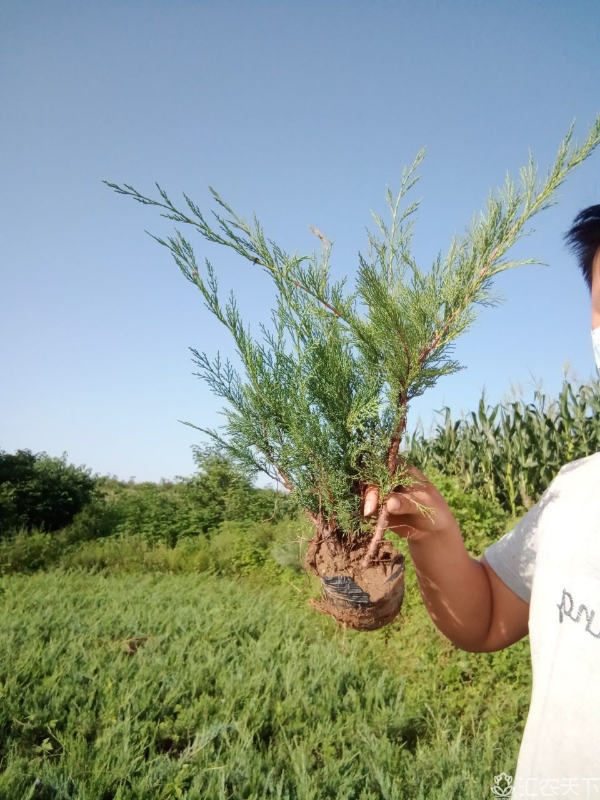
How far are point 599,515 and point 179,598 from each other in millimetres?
5643

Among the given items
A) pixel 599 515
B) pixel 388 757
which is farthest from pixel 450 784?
pixel 599 515

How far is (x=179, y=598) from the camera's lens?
6.21 m

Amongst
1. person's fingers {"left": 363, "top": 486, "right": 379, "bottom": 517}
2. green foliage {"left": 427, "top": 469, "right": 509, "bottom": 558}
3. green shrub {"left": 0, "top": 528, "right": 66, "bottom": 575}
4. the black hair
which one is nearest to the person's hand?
person's fingers {"left": 363, "top": 486, "right": 379, "bottom": 517}

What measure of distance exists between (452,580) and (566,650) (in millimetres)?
442

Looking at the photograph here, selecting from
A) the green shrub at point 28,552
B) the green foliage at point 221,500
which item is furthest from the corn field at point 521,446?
the green shrub at point 28,552

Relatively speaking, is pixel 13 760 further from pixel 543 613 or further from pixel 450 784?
pixel 543 613

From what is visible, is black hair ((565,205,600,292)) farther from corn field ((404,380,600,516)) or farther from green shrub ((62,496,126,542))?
green shrub ((62,496,126,542))

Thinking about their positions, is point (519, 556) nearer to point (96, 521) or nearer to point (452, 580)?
point (452, 580)

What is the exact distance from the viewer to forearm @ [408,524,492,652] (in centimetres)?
177

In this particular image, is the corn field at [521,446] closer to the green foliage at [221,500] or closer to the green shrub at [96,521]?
the green foliage at [221,500]

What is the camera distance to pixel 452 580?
1.79m

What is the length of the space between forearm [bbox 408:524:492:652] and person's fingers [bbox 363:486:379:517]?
0.30 metres

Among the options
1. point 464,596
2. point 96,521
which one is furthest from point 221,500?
point 464,596

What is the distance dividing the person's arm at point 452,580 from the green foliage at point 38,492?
10.4 meters
